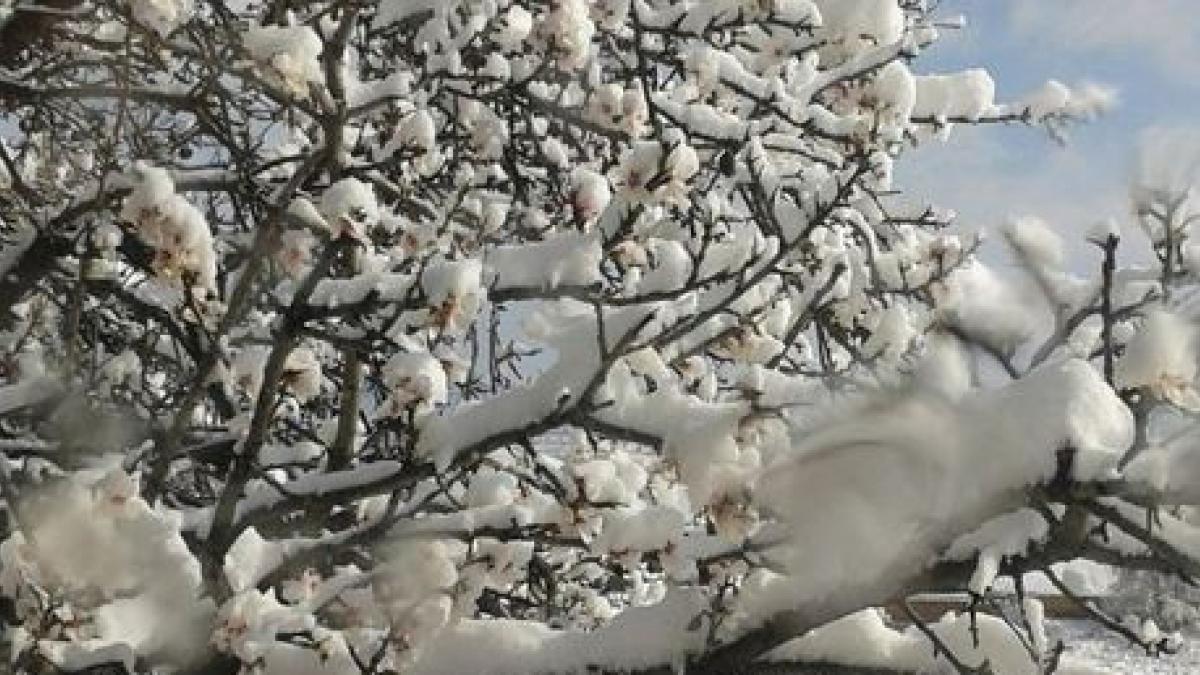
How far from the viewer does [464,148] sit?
17.5 ft

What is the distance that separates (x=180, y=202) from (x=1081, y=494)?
201 cm

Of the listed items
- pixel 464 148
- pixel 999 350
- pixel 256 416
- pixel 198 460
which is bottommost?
pixel 999 350

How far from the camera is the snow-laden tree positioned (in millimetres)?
2299

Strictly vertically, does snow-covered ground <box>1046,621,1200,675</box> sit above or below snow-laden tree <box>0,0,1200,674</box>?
above

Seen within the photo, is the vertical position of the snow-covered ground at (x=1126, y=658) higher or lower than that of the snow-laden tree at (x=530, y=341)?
higher

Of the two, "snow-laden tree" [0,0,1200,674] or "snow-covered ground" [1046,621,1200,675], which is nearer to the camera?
"snow-laden tree" [0,0,1200,674]

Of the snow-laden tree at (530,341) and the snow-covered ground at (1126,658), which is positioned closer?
the snow-laden tree at (530,341)

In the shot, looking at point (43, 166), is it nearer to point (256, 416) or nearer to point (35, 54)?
point (35, 54)

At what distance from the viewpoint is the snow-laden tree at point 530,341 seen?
2.30 m

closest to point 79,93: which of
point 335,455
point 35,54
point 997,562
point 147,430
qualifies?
point 147,430

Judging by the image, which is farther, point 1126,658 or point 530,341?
point 1126,658

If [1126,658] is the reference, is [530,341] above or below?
below

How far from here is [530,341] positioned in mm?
4109

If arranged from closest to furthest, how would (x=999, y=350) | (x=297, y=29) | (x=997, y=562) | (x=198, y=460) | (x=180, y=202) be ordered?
(x=999, y=350) < (x=997, y=562) < (x=180, y=202) < (x=297, y=29) < (x=198, y=460)
